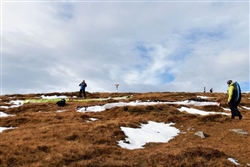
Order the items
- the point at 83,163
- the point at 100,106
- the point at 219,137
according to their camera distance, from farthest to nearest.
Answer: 1. the point at 100,106
2. the point at 219,137
3. the point at 83,163

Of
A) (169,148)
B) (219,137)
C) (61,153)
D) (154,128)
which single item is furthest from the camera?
(154,128)

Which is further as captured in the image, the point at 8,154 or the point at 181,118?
the point at 181,118

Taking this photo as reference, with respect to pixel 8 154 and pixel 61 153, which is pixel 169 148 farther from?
pixel 8 154

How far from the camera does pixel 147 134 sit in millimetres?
20406

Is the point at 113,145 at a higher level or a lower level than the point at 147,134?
lower

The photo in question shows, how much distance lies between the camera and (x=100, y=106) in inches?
1284

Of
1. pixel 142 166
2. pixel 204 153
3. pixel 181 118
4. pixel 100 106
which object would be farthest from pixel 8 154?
pixel 100 106

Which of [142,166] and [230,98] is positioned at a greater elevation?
[230,98]

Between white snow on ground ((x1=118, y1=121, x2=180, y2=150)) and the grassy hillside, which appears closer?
the grassy hillside

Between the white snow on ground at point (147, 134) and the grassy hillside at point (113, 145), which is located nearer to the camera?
the grassy hillside at point (113, 145)

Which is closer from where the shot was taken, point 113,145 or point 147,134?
point 113,145

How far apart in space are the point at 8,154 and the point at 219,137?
11.9m

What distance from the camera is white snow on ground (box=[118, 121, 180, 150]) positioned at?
17953 mm

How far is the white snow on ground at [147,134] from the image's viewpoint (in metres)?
18.0
